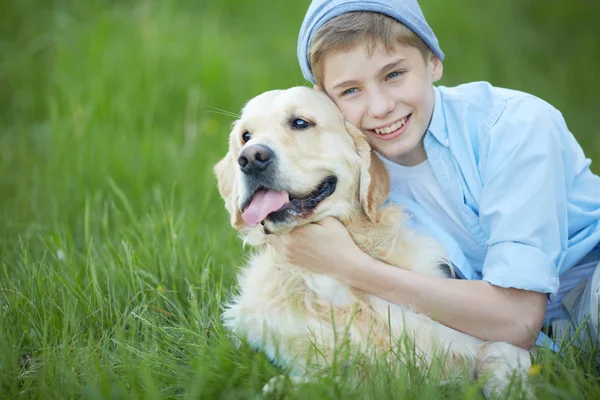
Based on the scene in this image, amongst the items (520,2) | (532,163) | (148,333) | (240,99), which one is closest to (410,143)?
(532,163)

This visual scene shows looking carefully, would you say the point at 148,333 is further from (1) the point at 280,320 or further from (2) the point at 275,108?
(2) the point at 275,108

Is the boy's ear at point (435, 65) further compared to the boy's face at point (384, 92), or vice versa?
the boy's ear at point (435, 65)

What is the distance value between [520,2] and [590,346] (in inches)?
242

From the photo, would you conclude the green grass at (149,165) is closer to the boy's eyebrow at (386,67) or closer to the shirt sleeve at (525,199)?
the shirt sleeve at (525,199)

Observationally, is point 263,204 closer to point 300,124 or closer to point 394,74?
point 300,124


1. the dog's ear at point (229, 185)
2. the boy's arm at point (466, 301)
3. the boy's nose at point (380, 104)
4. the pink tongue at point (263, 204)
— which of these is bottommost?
the boy's arm at point (466, 301)

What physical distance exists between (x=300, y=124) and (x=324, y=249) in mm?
523

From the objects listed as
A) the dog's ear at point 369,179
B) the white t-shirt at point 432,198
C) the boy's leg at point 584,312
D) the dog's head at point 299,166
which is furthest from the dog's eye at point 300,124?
the boy's leg at point 584,312

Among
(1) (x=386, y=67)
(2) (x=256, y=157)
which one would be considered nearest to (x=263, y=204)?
(2) (x=256, y=157)

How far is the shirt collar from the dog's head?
10.6 inches

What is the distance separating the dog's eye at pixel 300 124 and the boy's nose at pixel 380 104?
0.88ft

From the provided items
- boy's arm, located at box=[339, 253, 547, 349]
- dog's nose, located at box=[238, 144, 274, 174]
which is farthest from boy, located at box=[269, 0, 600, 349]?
dog's nose, located at box=[238, 144, 274, 174]

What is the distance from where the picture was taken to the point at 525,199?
2.44m

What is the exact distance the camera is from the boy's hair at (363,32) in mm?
2576
